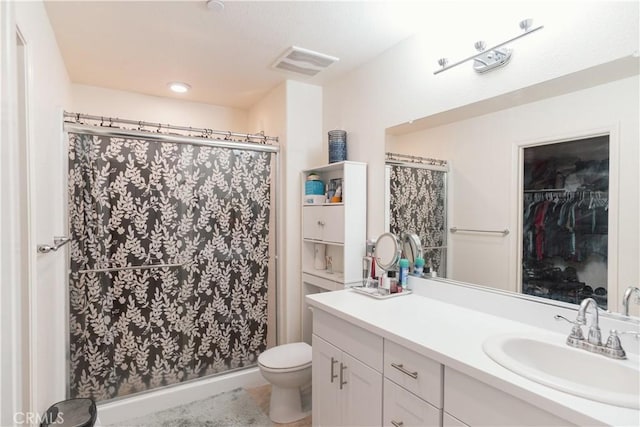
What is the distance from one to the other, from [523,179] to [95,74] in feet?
9.82

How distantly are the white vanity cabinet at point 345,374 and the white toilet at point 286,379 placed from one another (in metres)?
0.25

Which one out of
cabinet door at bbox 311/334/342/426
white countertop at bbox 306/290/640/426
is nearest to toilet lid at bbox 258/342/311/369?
cabinet door at bbox 311/334/342/426

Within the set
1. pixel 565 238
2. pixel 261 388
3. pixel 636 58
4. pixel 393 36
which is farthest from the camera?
pixel 261 388

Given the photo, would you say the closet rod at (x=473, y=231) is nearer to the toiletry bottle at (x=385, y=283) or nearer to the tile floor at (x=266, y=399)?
the toiletry bottle at (x=385, y=283)

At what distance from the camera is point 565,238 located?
53.4 inches

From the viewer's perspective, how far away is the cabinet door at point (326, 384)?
1669 millimetres

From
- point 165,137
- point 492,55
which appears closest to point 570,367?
point 492,55

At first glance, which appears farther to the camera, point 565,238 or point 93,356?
point 93,356

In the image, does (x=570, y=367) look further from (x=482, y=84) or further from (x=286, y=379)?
(x=286, y=379)

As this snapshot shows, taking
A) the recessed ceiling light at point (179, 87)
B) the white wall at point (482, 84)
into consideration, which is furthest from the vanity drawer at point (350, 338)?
the recessed ceiling light at point (179, 87)

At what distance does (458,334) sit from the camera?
1326 millimetres

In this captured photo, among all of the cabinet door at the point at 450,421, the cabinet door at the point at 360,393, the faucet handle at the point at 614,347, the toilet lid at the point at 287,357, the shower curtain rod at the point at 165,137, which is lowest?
the toilet lid at the point at 287,357

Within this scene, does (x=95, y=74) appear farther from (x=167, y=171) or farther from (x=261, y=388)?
(x=261, y=388)

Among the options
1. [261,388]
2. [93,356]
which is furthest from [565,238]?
[93,356]
